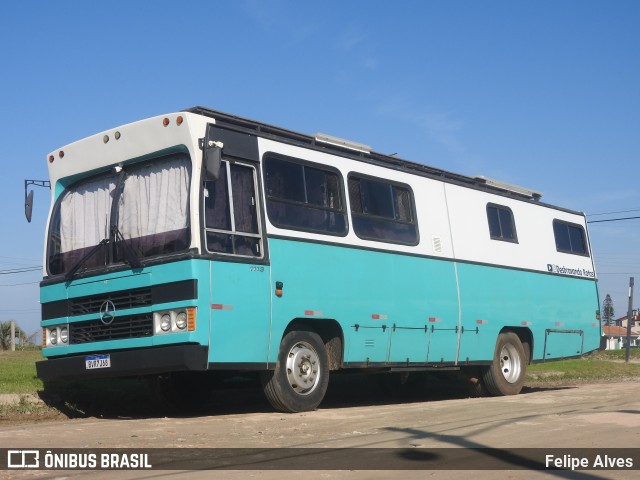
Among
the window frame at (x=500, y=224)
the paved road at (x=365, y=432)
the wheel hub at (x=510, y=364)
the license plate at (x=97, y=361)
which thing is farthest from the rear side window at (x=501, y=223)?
the license plate at (x=97, y=361)

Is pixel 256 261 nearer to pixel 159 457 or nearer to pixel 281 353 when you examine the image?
pixel 281 353

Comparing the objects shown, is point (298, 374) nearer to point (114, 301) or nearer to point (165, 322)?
point (165, 322)

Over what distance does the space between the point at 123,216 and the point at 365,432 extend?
3987 mm

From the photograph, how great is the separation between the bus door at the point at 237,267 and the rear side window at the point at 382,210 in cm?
211

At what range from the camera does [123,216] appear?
10.7 m

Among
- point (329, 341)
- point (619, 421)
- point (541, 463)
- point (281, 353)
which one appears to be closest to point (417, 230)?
point (329, 341)

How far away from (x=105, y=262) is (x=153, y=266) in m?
0.92

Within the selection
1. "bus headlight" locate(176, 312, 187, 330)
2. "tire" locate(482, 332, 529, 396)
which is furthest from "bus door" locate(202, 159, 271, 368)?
"tire" locate(482, 332, 529, 396)

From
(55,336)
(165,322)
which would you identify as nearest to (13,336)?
(55,336)

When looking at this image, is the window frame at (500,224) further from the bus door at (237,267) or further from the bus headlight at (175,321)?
the bus headlight at (175,321)

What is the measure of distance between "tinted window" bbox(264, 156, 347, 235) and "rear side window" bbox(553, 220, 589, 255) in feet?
23.4

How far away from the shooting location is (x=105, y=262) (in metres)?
10.7

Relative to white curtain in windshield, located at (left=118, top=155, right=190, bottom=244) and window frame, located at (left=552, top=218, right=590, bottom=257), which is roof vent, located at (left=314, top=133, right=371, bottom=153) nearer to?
white curtain in windshield, located at (left=118, top=155, right=190, bottom=244)

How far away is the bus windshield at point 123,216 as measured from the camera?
33.6ft
